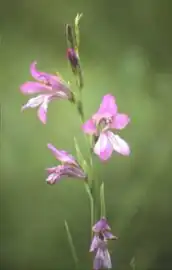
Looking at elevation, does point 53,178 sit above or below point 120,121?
below

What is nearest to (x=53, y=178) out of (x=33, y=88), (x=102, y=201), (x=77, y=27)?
(x=102, y=201)

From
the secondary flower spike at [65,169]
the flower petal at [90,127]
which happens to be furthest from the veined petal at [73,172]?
the flower petal at [90,127]

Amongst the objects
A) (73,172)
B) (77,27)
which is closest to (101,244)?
(73,172)

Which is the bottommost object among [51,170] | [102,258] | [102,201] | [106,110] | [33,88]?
[102,258]

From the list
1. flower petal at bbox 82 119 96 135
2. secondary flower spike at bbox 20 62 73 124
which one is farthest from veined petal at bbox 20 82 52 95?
flower petal at bbox 82 119 96 135

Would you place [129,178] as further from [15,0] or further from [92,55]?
[15,0]

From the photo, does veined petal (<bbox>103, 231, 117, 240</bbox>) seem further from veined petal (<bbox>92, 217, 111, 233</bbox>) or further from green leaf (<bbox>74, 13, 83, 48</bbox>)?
green leaf (<bbox>74, 13, 83, 48</bbox>)

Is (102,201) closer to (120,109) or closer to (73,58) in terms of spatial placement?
(120,109)

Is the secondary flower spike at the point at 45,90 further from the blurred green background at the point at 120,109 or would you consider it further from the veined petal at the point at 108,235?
the veined petal at the point at 108,235
